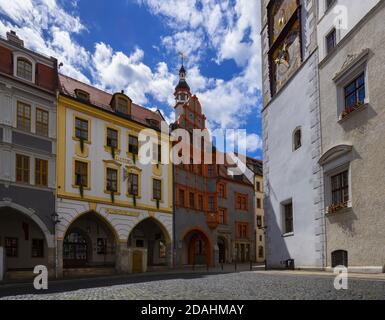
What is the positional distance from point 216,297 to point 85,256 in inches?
981

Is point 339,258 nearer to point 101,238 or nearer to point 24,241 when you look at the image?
point 24,241

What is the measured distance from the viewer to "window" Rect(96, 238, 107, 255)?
34.6 meters

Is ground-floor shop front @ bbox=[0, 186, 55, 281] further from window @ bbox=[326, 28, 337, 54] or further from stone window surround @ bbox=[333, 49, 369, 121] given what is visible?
window @ bbox=[326, 28, 337, 54]

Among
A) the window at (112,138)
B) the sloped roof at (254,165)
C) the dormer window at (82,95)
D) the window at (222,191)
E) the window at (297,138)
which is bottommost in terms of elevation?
the window at (222,191)

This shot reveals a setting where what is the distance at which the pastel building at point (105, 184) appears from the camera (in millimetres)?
30188

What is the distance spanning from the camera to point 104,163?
32.8m

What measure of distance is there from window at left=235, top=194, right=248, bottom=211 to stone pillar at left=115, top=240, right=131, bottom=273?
2977 cm

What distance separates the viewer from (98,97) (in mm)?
35750

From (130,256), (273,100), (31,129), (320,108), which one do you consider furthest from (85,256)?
(320,108)

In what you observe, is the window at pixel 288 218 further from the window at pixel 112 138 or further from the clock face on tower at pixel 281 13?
the window at pixel 112 138

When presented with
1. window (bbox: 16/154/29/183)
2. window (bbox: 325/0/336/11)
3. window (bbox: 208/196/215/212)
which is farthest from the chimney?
window (bbox: 208/196/215/212)

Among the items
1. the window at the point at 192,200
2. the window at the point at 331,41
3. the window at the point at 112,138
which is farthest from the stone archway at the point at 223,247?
the window at the point at 331,41

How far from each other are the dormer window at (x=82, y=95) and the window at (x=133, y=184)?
6.21 meters

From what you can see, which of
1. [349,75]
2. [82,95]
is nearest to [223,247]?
[82,95]
